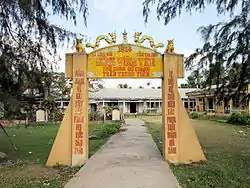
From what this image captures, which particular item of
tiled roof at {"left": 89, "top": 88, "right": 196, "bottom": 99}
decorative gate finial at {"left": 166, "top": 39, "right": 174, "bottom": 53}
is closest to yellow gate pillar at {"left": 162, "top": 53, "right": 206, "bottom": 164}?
decorative gate finial at {"left": 166, "top": 39, "right": 174, "bottom": 53}

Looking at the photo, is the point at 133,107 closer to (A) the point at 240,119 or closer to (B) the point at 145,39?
(A) the point at 240,119

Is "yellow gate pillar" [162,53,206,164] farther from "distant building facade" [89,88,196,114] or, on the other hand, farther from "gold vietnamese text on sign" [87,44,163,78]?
"distant building facade" [89,88,196,114]

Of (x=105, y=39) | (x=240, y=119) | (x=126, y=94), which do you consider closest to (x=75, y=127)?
(x=105, y=39)

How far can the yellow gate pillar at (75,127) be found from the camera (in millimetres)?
8008

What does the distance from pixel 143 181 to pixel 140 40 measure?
13.6ft

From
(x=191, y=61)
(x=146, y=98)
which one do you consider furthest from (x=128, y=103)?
(x=191, y=61)

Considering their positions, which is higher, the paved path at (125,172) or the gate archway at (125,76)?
the gate archway at (125,76)

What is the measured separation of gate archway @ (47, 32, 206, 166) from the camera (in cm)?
806

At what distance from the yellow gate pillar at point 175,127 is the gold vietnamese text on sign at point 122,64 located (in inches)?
13.6

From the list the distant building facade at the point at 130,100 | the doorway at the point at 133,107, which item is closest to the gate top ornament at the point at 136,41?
the distant building facade at the point at 130,100

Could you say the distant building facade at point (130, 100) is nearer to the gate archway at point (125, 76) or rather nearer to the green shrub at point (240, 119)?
the green shrub at point (240, 119)

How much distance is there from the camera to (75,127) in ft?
26.5

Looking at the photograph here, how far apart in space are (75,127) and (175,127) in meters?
2.73

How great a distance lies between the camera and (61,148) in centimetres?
803
